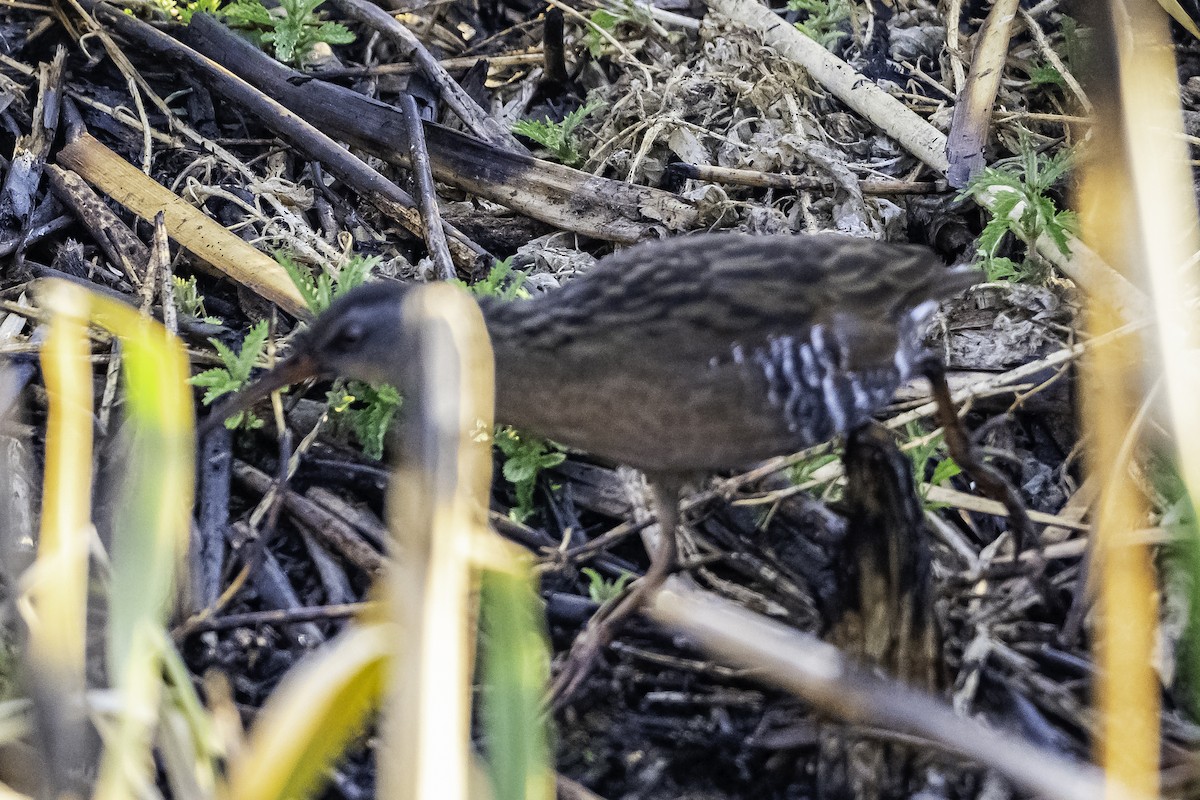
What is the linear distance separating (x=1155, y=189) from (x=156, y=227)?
3.01 meters

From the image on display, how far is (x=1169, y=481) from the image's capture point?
11.2 ft

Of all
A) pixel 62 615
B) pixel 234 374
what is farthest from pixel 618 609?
pixel 62 615

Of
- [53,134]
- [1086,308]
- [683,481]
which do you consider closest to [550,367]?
[683,481]

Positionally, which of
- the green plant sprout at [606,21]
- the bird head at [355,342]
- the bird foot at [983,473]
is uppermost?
the green plant sprout at [606,21]

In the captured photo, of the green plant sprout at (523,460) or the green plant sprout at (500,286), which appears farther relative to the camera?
the green plant sprout at (500,286)

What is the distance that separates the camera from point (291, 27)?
4.86 m

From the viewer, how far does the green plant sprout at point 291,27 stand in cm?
482

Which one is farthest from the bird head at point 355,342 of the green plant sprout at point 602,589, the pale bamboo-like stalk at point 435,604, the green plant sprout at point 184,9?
the green plant sprout at point 184,9

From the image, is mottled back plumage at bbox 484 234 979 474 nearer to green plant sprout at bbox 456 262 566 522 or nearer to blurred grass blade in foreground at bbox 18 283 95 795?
green plant sprout at bbox 456 262 566 522

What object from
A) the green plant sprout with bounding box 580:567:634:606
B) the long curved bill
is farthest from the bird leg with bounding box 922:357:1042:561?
the long curved bill

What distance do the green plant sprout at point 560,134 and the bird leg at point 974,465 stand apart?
6.38 ft

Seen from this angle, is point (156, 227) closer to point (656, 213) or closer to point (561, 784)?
point (656, 213)

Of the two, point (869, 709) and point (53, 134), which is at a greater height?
point (53, 134)

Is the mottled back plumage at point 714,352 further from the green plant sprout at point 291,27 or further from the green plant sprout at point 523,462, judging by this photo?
the green plant sprout at point 291,27
